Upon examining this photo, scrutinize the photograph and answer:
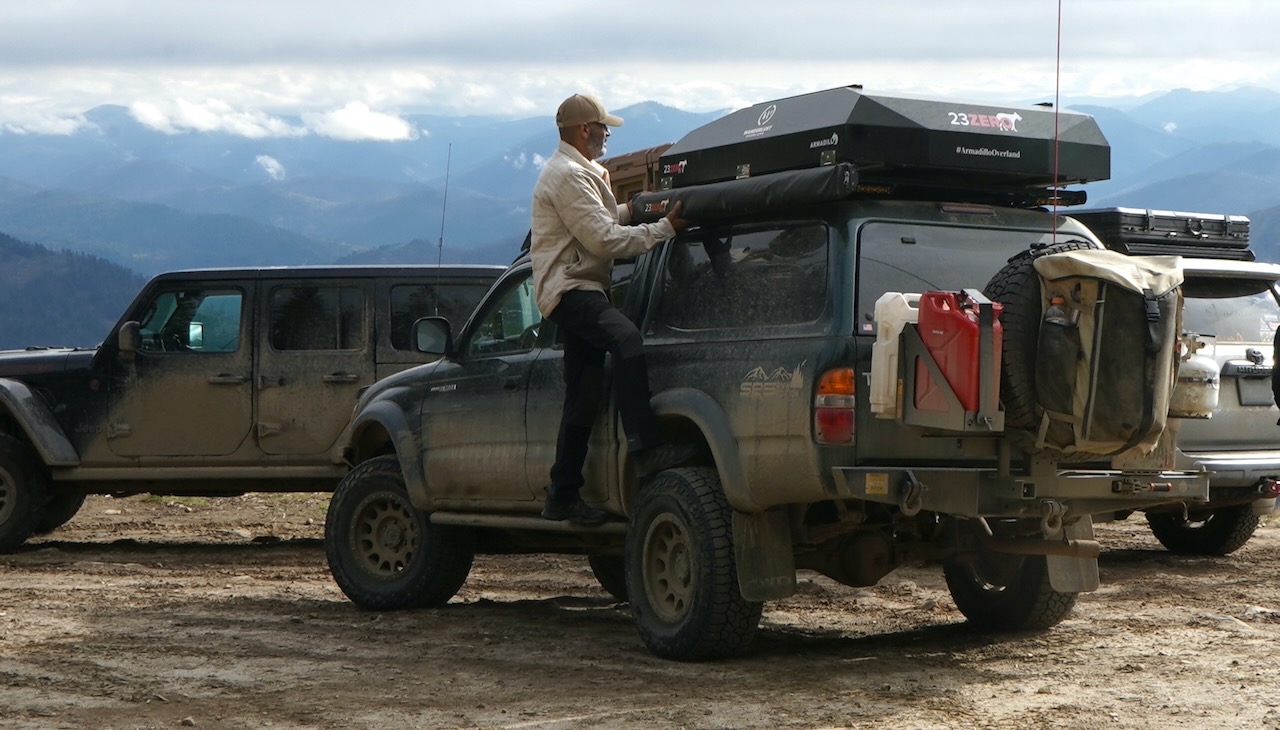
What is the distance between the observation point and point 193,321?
1314 cm

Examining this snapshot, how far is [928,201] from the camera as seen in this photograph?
7.79 m

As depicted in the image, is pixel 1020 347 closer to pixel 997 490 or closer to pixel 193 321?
pixel 997 490

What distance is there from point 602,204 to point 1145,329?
9.03 ft

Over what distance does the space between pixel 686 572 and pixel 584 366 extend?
1.12 metres

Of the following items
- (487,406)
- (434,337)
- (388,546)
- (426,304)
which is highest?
(426,304)

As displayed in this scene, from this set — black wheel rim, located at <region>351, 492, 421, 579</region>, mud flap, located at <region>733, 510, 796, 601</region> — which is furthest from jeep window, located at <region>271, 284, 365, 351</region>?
mud flap, located at <region>733, 510, 796, 601</region>

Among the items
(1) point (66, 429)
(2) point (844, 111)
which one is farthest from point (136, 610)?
(2) point (844, 111)

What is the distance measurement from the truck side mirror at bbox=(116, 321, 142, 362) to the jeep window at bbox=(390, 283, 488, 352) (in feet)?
5.90

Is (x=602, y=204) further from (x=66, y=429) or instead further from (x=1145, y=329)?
(x=66, y=429)

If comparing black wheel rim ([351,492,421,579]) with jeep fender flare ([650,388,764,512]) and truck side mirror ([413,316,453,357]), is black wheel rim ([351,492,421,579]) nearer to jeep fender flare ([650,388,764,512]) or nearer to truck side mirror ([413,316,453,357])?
truck side mirror ([413,316,453,357])

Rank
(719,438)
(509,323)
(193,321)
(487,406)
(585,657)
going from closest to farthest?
(719,438) < (585,657) < (487,406) < (509,323) < (193,321)

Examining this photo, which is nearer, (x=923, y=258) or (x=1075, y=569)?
(x=923, y=258)

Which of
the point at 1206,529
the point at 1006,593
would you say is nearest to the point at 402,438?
the point at 1006,593

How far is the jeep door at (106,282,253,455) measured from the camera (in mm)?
13031
